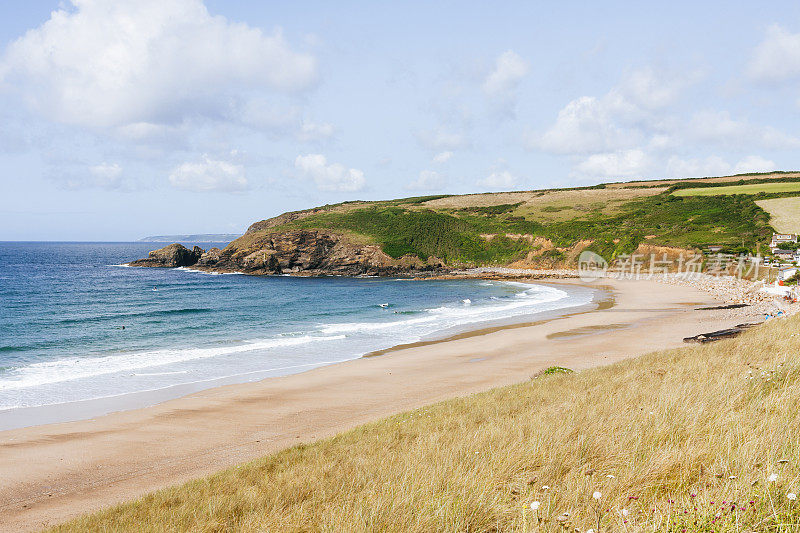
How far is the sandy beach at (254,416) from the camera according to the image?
1098cm

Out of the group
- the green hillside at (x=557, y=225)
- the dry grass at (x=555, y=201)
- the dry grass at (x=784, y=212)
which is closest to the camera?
the dry grass at (x=784, y=212)

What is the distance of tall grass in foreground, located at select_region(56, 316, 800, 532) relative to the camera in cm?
382

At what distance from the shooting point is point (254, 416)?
15906 mm

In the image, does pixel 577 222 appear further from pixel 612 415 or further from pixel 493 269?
pixel 612 415

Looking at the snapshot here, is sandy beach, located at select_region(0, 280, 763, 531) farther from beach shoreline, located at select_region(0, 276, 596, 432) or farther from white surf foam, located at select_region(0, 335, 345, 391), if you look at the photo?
white surf foam, located at select_region(0, 335, 345, 391)

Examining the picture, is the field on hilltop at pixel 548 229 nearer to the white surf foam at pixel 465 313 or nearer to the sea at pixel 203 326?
the sea at pixel 203 326

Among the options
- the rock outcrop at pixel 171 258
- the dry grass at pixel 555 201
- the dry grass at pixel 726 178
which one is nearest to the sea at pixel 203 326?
the rock outcrop at pixel 171 258

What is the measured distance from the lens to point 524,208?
113812mm

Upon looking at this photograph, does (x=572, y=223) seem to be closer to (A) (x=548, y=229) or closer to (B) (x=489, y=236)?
(A) (x=548, y=229)

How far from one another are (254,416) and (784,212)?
90.9 metres

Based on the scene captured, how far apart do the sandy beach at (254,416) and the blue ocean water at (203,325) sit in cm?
375

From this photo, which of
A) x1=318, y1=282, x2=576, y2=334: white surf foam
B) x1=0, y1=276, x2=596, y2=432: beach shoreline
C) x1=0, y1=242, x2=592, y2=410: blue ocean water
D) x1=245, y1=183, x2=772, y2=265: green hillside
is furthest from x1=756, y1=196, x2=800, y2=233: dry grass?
x1=0, y1=276, x2=596, y2=432: beach shoreline

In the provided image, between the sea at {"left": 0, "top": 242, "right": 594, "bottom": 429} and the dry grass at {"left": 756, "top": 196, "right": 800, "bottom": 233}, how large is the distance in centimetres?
3678

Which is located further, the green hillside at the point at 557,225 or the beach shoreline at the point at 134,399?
the green hillside at the point at 557,225
